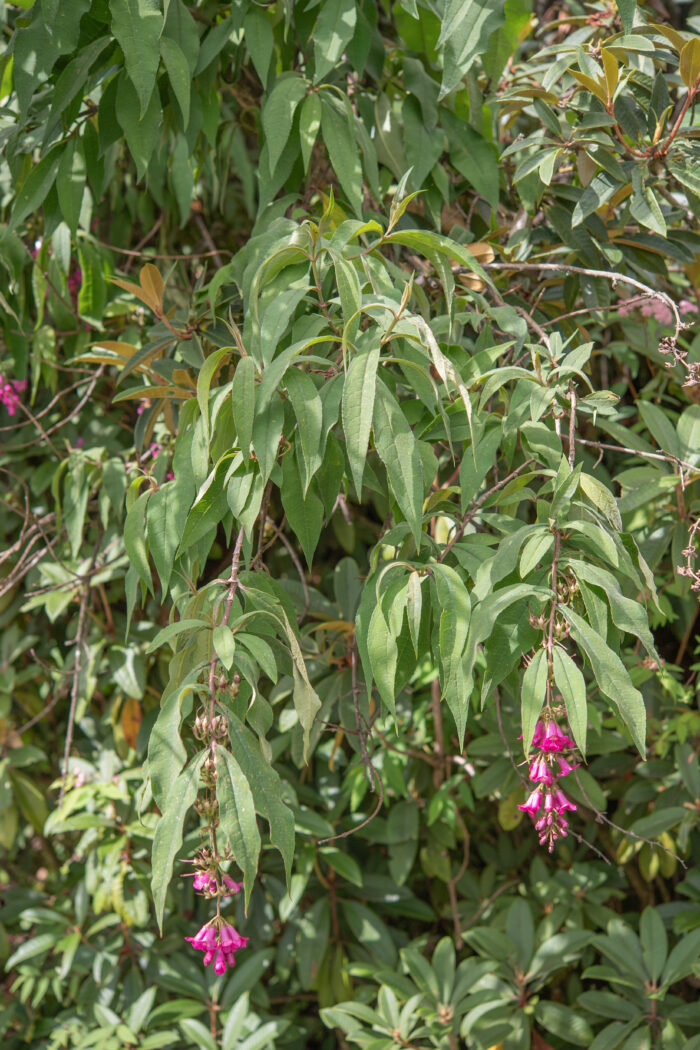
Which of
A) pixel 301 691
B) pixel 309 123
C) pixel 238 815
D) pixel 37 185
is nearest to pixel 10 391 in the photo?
pixel 37 185

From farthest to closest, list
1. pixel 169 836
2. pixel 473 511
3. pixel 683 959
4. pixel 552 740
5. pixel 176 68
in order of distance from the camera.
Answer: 1. pixel 683 959
2. pixel 176 68
3. pixel 473 511
4. pixel 552 740
5. pixel 169 836

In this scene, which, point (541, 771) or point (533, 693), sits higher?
point (533, 693)

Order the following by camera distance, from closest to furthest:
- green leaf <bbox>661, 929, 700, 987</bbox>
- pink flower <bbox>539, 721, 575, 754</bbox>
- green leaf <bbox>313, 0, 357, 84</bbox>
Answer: pink flower <bbox>539, 721, 575, 754</bbox>
green leaf <bbox>313, 0, 357, 84</bbox>
green leaf <bbox>661, 929, 700, 987</bbox>

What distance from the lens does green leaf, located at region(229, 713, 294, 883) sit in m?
0.72

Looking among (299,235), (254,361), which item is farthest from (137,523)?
(299,235)

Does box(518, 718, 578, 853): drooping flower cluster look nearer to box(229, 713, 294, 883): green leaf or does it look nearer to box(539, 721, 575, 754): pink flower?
box(539, 721, 575, 754): pink flower

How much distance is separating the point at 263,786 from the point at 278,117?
29.7 inches

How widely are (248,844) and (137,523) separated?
35cm

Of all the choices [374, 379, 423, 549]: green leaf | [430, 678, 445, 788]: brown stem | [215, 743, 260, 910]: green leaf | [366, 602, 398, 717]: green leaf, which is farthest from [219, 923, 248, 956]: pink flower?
[430, 678, 445, 788]: brown stem

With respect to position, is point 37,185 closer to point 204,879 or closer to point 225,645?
point 225,645

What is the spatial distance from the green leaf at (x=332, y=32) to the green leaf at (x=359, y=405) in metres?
0.43

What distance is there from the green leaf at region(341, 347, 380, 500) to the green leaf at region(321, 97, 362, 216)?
0.39 meters

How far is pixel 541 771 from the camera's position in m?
0.78

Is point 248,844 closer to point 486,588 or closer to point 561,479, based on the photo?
point 486,588
